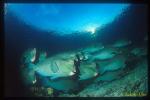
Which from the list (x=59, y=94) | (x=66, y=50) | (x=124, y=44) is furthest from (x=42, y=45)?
(x=124, y=44)

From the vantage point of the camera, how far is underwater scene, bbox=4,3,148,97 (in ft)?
8.71

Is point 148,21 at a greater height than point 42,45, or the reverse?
point 148,21

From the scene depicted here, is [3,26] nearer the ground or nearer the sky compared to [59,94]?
nearer the sky

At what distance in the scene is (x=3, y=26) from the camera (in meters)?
2.68

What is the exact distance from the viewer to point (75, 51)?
2662 mm

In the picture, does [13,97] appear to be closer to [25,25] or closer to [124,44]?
[25,25]

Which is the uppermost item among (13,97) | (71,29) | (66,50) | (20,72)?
(71,29)

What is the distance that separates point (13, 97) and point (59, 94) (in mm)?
361

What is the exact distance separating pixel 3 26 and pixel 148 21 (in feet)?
3.75

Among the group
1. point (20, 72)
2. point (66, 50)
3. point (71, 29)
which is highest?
point (71, 29)

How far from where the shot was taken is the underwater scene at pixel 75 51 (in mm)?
2654

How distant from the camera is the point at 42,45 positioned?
8.72 ft

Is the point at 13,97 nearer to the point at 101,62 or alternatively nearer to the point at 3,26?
the point at 3,26

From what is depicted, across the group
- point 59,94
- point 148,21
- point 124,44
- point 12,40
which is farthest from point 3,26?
point 148,21
